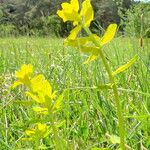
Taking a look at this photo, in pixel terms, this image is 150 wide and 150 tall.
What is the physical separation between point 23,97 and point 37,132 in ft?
2.32

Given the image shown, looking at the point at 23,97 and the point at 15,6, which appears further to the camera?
the point at 15,6

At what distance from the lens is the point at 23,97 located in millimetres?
1166

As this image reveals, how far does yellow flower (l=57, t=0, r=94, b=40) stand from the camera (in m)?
0.35

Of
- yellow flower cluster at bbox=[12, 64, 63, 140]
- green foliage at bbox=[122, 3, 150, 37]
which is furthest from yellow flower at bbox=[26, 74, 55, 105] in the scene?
green foliage at bbox=[122, 3, 150, 37]

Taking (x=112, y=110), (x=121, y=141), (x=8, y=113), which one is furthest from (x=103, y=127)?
(x=121, y=141)

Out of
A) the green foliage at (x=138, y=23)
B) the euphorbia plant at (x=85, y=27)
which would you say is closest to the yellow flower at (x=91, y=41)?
the euphorbia plant at (x=85, y=27)

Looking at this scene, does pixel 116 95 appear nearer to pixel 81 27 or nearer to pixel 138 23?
pixel 81 27

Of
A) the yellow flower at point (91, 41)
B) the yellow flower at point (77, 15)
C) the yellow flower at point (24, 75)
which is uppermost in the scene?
the yellow flower at point (77, 15)

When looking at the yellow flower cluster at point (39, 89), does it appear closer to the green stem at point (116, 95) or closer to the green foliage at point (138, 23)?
the green stem at point (116, 95)

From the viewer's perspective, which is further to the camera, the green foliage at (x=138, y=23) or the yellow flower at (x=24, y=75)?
the green foliage at (x=138, y=23)

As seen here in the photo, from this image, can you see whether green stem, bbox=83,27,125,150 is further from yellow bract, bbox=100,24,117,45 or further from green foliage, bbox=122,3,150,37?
green foliage, bbox=122,3,150,37

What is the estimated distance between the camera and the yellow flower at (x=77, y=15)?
1.16 ft

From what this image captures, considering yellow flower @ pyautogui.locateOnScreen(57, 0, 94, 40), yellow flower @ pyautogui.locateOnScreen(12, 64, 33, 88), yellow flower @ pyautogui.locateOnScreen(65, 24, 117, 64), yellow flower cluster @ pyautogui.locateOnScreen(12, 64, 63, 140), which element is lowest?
yellow flower cluster @ pyautogui.locateOnScreen(12, 64, 63, 140)

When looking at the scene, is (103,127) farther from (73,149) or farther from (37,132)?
(37,132)
